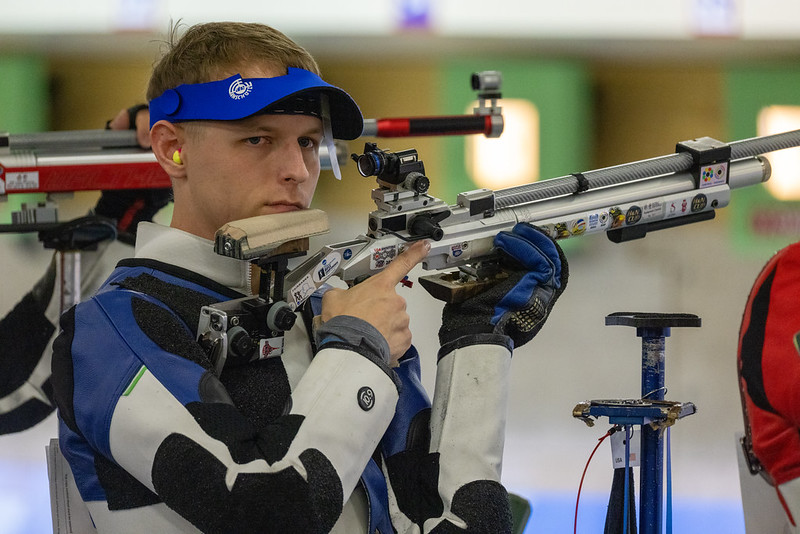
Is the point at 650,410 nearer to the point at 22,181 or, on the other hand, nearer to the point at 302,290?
the point at 302,290

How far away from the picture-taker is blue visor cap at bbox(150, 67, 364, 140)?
3.73ft

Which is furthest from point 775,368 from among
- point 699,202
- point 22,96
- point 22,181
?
point 22,96

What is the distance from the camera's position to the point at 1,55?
3.61 metres

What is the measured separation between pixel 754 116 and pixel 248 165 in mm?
3238

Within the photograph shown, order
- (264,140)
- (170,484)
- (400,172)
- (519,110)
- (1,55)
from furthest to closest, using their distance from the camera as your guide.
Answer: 1. (519,110)
2. (1,55)
3. (400,172)
4. (264,140)
5. (170,484)

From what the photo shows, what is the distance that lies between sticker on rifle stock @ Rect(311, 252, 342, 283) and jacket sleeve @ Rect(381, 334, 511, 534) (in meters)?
0.20

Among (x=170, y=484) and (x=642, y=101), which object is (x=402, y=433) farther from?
(x=642, y=101)

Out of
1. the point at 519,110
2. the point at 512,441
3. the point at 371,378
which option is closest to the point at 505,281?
the point at 371,378

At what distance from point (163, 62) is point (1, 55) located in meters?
2.72

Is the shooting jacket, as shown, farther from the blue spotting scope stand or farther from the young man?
the blue spotting scope stand

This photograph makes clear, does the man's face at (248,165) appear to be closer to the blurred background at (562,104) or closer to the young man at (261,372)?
the young man at (261,372)

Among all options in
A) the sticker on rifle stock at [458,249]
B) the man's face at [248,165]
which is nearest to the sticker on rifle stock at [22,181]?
the man's face at [248,165]

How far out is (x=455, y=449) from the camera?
1.20 meters

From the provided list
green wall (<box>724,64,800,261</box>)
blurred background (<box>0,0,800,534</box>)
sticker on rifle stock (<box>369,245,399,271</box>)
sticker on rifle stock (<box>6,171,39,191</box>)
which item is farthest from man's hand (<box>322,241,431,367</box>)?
green wall (<box>724,64,800,261</box>)
